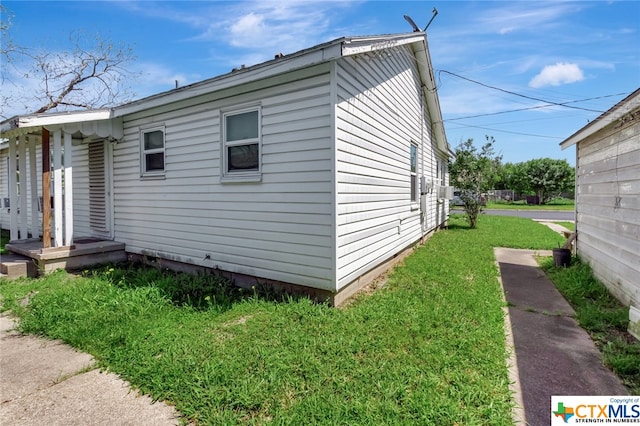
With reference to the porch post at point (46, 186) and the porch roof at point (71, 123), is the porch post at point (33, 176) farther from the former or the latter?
the porch post at point (46, 186)

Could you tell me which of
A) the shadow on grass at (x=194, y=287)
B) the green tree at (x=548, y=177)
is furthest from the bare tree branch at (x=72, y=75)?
the green tree at (x=548, y=177)

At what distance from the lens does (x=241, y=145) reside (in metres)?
5.12

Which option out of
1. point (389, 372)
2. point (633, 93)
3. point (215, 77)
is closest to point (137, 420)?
point (389, 372)

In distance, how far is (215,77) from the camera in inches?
197

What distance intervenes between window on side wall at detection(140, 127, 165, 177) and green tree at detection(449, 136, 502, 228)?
11.8m

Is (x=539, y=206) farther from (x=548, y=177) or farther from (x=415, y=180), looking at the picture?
(x=415, y=180)

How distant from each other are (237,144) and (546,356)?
473 centimetres

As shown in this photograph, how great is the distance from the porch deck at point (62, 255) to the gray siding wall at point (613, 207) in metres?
8.68

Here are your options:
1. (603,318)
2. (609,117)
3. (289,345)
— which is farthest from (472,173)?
(289,345)

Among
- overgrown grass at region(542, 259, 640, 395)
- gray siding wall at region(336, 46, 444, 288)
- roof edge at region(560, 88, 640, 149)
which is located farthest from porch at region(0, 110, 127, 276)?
roof edge at region(560, 88, 640, 149)

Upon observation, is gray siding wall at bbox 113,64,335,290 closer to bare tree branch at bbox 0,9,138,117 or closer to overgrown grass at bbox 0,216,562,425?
overgrown grass at bbox 0,216,562,425

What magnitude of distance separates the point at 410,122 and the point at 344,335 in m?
6.07

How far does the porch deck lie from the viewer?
6.00 meters

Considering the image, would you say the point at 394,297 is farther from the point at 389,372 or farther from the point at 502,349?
the point at 389,372
